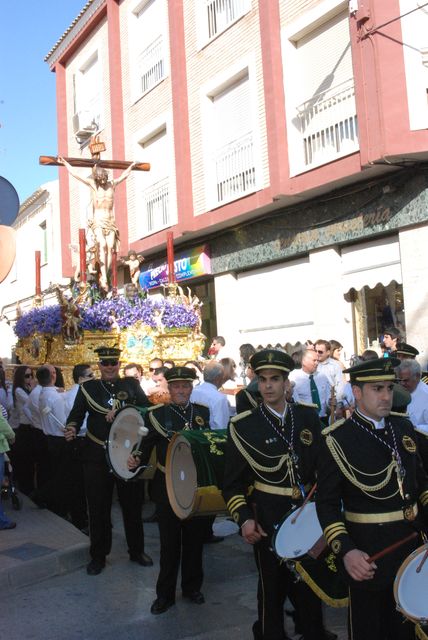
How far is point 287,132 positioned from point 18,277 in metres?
22.5

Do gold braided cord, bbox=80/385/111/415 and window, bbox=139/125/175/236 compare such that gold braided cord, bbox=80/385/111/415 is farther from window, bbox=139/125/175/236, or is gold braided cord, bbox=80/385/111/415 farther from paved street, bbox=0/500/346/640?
window, bbox=139/125/175/236

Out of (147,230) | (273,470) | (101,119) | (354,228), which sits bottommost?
(273,470)

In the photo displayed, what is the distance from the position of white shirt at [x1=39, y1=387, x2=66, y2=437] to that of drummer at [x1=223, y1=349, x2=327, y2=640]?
462 cm

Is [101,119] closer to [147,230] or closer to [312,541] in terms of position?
[147,230]

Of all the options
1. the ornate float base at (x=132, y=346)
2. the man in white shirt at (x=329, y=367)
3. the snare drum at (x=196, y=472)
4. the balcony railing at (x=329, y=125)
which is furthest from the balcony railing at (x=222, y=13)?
the snare drum at (x=196, y=472)

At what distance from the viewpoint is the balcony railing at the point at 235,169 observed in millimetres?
16438

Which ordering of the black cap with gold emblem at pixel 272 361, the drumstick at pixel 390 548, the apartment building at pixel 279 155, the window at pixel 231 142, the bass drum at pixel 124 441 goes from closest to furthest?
the drumstick at pixel 390 548, the black cap with gold emblem at pixel 272 361, the bass drum at pixel 124 441, the apartment building at pixel 279 155, the window at pixel 231 142

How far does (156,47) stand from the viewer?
20.2 metres

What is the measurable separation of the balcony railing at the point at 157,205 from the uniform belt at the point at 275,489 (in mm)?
15800

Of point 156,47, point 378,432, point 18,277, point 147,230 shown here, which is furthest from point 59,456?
point 18,277

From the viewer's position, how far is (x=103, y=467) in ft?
21.4

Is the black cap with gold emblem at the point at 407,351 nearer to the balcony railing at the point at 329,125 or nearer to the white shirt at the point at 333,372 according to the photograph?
the white shirt at the point at 333,372

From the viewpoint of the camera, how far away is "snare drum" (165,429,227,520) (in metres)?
4.71

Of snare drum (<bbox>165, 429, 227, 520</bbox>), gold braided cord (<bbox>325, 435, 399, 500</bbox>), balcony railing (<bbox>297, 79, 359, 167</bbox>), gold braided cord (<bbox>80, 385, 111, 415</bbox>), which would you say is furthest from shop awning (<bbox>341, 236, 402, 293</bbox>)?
gold braided cord (<bbox>325, 435, 399, 500</bbox>)
